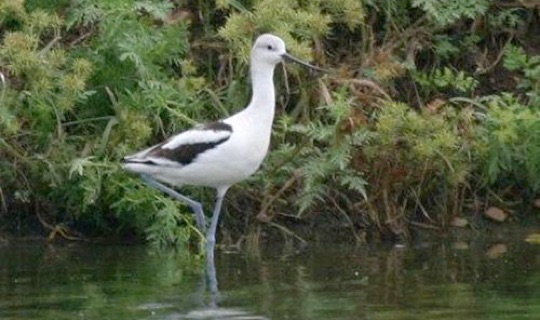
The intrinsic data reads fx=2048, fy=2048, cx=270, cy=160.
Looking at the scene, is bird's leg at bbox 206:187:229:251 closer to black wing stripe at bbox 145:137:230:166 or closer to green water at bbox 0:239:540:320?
green water at bbox 0:239:540:320

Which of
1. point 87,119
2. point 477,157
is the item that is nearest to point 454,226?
point 477,157

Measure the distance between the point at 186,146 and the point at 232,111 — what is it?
3.60 feet

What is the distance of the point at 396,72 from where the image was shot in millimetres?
13422

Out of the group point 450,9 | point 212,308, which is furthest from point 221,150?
point 450,9

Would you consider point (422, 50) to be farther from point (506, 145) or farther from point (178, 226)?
point (178, 226)

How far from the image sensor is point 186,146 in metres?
12.4

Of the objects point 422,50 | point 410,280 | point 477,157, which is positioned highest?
point 422,50

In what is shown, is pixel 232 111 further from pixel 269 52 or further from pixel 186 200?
pixel 186 200

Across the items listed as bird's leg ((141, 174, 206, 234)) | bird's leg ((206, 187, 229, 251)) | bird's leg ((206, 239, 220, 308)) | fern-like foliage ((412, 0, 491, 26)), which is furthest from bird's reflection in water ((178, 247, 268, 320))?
fern-like foliage ((412, 0, 491, 26))

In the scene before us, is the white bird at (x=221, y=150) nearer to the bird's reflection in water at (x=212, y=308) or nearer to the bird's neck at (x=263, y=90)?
the bird's neck at (x=263, y=90)

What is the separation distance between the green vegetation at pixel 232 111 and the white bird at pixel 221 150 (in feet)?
0.64

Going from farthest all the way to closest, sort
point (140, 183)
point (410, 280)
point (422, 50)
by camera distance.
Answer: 1. point (422, 50)
2. point (140, 183)
3. point (410, 280)

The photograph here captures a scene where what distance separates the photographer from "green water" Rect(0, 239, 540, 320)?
34.2ft

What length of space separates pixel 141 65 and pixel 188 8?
46.6 inches
